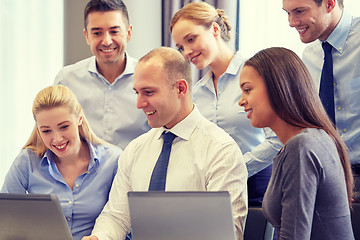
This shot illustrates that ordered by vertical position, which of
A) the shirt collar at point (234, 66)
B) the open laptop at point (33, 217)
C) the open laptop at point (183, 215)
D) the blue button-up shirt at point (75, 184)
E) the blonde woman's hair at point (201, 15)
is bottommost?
the blue button-up shirt at point (75, 184)

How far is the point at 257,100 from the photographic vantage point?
1.69 m

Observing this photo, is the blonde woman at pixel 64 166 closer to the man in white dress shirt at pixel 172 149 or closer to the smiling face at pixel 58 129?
the smiling face at pixel 58 129

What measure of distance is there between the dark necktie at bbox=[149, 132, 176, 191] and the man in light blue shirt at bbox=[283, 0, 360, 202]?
2.34 feet

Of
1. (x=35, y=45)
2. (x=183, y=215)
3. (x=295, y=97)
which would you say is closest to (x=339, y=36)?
(x=295, y=97)

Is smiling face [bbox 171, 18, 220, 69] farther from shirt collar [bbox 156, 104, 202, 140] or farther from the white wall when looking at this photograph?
the white wall

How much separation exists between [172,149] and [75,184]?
19.5 inches

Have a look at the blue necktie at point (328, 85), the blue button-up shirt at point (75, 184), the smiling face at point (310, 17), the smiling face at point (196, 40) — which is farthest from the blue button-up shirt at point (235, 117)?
the blue button-up shirt at point (75, 184)

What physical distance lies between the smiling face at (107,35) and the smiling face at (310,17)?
2.83 ft

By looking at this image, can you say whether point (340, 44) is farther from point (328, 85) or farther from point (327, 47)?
point (328, 85)

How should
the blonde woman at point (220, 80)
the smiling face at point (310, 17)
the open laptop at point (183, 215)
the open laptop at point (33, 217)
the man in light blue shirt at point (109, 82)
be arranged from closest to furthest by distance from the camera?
the open laptop at point (183, 215), the open laptop at point (33, 217), the smiling face at point (310, 17), the blonde woman at point (220, 80), the man in light blue shirt at point (109, 82)

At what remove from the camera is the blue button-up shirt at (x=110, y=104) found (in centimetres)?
264

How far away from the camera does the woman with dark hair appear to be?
4.87 feet

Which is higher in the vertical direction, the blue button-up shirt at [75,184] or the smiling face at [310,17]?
the smiling face at [310,17]

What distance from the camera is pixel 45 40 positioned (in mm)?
3791
